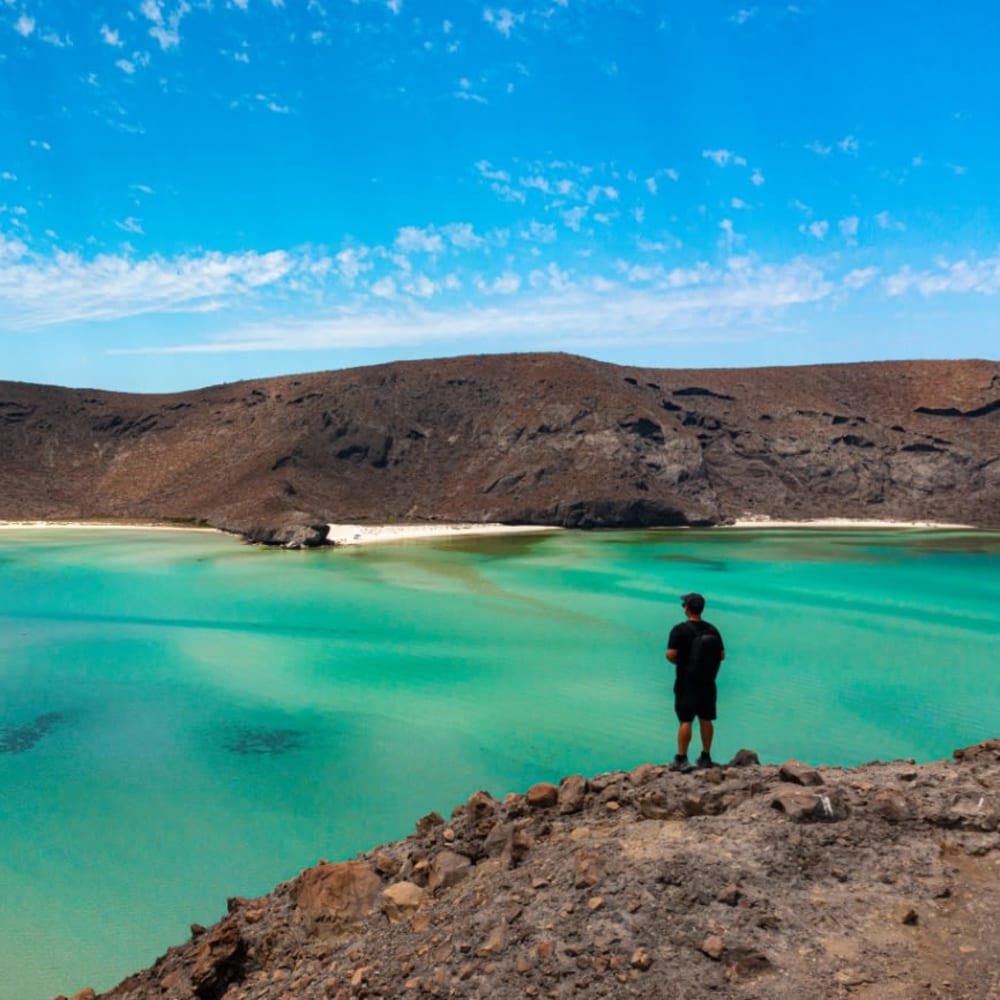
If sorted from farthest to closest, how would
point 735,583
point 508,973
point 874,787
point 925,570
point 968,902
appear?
point 925,570 → point 735,583 → point 874,787 → point 968,902 → point 508,973

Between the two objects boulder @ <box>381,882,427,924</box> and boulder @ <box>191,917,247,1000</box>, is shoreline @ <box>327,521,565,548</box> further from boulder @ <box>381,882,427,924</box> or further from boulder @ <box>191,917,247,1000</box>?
boulder @ <box>381,882,427,924</box>

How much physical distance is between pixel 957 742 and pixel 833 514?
254 ft

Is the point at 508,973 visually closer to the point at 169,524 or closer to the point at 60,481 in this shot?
the point at 169,524

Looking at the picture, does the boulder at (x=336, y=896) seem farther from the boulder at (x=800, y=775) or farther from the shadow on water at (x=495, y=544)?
the shadow on water at (x=495, y=544)

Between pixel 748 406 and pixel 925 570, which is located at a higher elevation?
pixel 748 406

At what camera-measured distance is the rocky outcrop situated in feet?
15.0

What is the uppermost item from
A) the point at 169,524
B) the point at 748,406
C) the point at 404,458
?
the point at 748,406

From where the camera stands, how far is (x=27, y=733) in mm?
15227

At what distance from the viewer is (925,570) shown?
4284 cm

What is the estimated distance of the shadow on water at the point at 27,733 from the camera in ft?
47.3

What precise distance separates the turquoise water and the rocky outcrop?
3.41 m

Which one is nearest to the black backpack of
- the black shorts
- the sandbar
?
the black shorts

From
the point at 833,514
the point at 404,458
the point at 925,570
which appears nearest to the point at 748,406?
the point at 833,514

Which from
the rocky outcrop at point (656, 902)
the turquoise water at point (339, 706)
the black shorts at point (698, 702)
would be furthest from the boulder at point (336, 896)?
the black shorts at point (698, 702)
